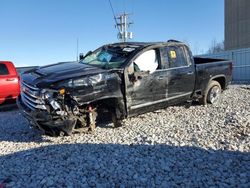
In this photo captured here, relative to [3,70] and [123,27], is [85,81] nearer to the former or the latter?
[3,70]

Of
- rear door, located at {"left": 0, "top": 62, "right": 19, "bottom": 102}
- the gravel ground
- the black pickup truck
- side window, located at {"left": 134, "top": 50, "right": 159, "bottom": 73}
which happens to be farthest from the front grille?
rear door, located at {"left": 0, "top": 62, "right": 19, "bottom": 102}

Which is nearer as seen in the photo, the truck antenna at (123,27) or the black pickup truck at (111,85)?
the black pickup truck at (111,85)

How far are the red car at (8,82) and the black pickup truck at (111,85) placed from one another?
349 cm

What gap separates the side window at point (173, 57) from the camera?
26.5ft

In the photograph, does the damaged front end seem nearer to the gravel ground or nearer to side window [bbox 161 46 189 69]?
the gravel ground

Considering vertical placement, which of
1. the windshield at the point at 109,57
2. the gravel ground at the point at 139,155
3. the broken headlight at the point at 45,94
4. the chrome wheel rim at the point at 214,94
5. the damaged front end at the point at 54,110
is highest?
the windshield at the point at 109,57

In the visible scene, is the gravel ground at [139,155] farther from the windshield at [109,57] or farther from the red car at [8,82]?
the red car at [8,82]

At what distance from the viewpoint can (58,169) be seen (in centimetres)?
518

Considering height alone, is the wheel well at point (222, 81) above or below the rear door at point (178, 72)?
below

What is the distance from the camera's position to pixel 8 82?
10.8 metres

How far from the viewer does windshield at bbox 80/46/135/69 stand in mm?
7335

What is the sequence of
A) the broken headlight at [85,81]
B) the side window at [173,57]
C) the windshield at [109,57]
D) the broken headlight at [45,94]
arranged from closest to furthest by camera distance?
the broken headlight at [45,94] < the broken headlight at [85,81] < the windshield at [109,57] < the side window at [173,57]

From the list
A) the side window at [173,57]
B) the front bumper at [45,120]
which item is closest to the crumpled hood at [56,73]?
the front bumper at [45,120]

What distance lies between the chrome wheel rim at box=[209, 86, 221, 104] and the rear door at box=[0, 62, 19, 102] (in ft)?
20.1
